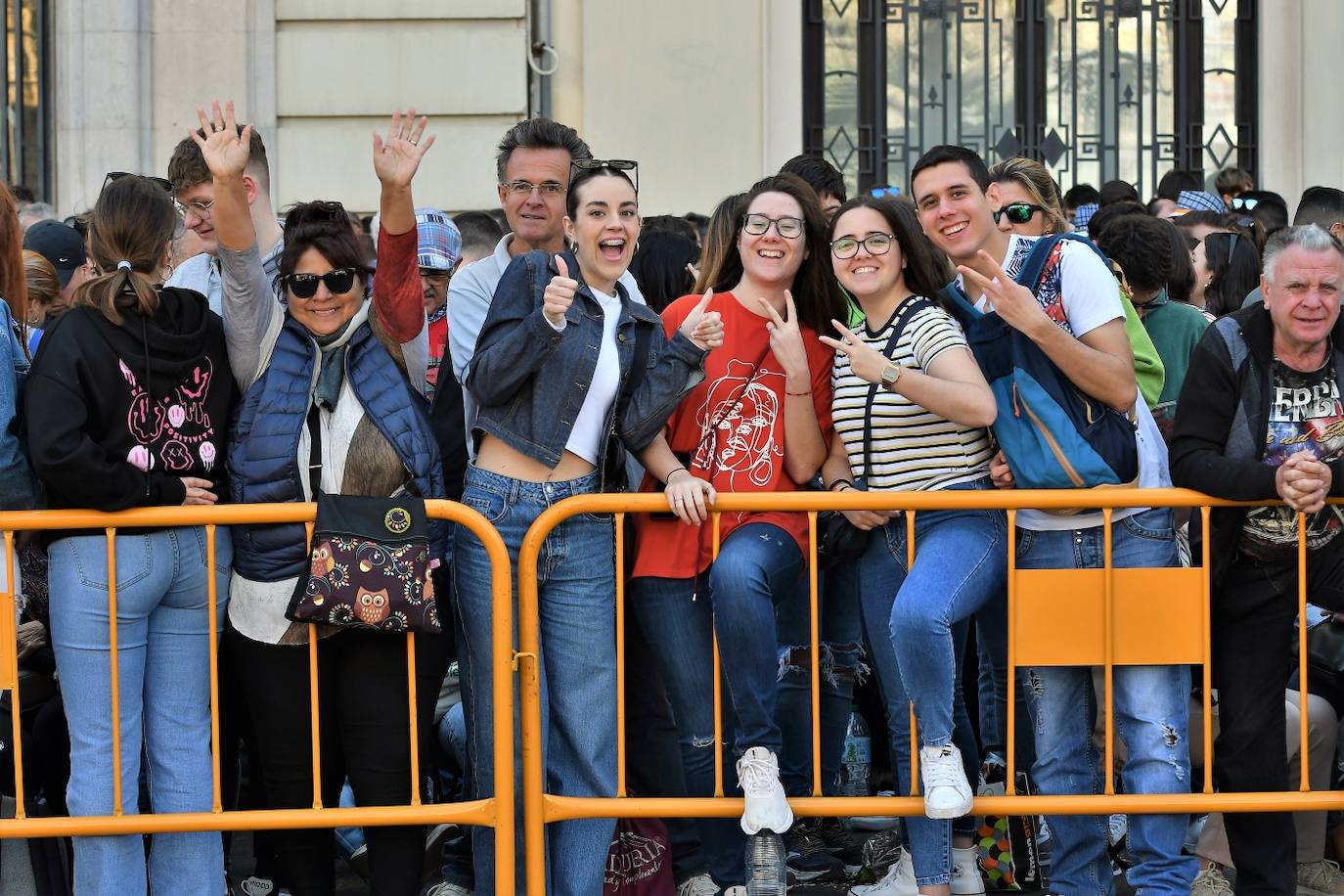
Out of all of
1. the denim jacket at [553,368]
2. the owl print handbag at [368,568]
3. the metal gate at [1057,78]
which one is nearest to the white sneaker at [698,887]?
the owl print handbag at [368,568]

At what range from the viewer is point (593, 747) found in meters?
5.32

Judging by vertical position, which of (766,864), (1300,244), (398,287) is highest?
(1300,244)

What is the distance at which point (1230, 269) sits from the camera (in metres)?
7.51

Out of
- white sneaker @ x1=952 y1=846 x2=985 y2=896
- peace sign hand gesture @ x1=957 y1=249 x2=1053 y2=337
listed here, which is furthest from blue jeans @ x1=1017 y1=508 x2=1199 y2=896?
peace sign hand gesture @ x1=957 y1=249 x2=1053 y2=337

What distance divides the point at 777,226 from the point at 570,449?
1002mm

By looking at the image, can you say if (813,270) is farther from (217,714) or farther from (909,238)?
(217,714)

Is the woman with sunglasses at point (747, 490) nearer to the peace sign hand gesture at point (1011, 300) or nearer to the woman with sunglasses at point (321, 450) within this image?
the peace sign hand gesture at point (1011, 300)

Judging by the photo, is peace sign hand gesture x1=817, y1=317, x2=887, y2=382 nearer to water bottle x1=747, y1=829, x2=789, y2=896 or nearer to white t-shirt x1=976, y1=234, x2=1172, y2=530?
white t-shirt x1=976, y1=234, x2=1172, y2=530

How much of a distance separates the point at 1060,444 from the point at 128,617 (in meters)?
2.77

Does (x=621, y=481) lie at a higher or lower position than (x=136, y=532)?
higher

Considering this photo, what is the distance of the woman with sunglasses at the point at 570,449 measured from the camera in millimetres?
5223

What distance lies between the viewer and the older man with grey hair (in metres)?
5.21

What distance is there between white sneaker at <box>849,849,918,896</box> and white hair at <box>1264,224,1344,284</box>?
2191 mm

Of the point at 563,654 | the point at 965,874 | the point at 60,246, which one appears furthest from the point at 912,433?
the point at 60,246
